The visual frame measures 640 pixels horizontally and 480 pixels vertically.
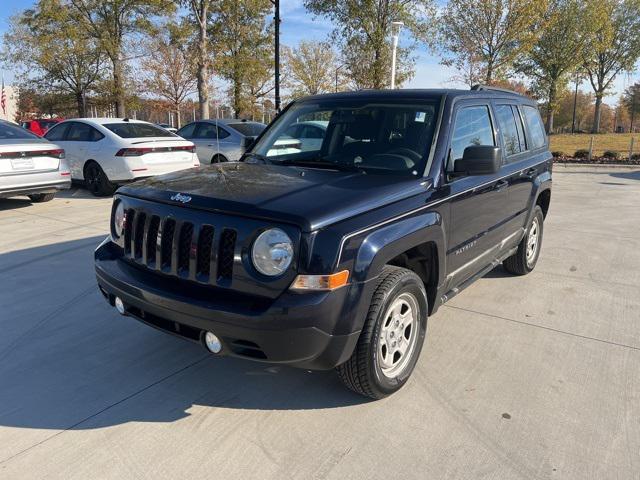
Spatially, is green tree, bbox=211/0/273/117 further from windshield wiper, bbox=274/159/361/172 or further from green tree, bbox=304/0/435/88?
windshield wiper, bbox=274/159/361/172

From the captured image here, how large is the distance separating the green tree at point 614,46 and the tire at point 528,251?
3948 cm

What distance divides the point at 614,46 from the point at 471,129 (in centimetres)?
5416

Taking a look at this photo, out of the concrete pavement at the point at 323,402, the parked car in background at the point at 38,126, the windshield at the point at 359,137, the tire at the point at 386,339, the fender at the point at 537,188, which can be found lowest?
the concrete pavement at the point at 323,402

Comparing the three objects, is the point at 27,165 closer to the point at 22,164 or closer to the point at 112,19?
the point at 22,164

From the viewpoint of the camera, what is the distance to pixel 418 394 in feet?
10.5

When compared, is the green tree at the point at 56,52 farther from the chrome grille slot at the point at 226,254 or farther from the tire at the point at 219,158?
the chrome grille slot at the point at 226,254

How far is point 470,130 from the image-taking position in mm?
3893

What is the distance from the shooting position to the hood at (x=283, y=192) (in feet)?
8.63

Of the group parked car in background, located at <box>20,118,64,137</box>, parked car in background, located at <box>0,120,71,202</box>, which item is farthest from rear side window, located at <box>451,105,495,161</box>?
parked car in background, located at <box>20,118,64,137</box>

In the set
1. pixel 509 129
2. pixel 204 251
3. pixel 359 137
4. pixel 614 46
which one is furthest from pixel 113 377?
pixel 614 46

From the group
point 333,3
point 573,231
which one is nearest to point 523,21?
point 333,3

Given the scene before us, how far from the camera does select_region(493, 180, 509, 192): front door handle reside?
13.7ft

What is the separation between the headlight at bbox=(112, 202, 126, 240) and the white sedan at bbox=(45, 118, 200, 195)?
6.52 metres

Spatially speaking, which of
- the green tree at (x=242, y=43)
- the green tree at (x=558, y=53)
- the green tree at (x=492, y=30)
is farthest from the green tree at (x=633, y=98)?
the green tree at (x=242, y=43)
